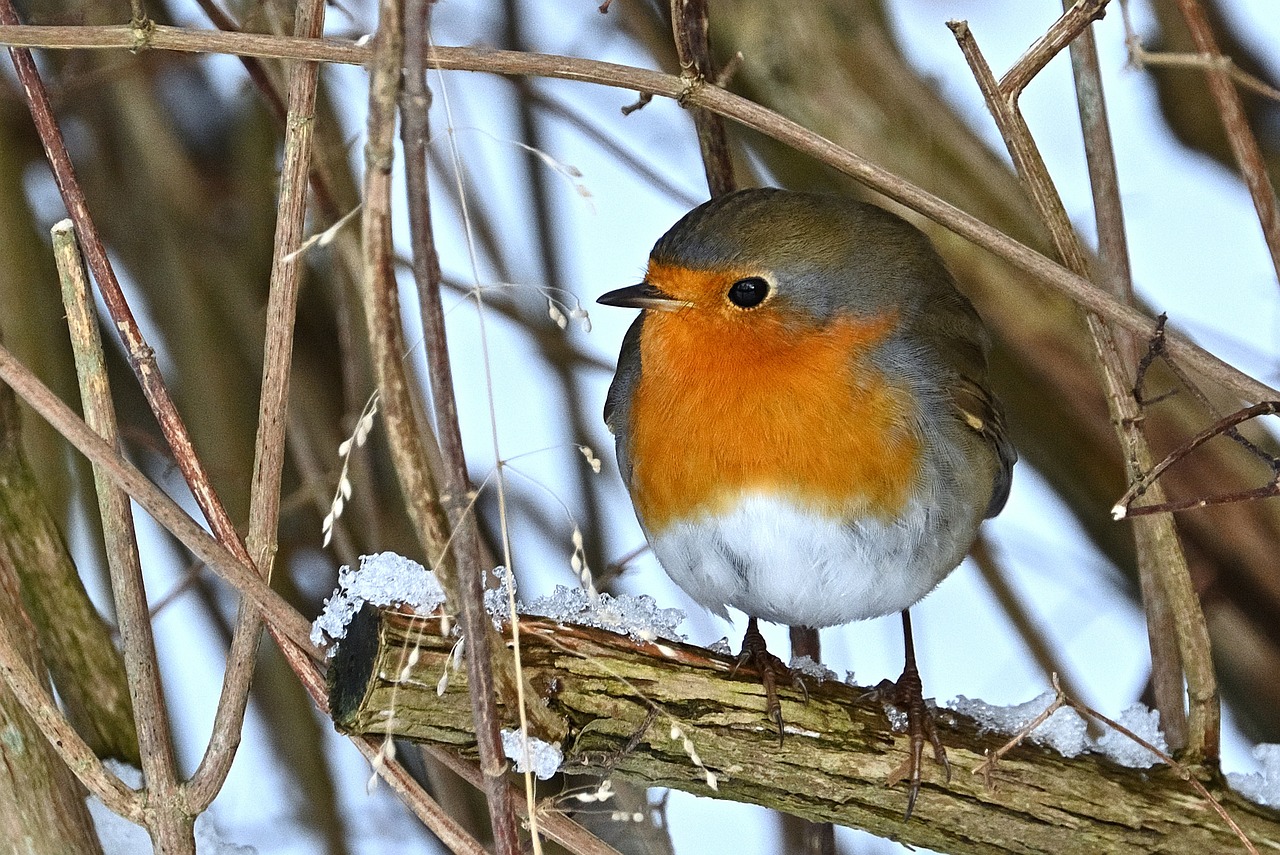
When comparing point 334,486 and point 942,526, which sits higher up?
point 334,486

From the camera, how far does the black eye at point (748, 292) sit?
234 cm

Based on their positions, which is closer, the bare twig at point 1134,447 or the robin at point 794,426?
the bare twig at point 1134,447

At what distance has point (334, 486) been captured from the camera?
307cm

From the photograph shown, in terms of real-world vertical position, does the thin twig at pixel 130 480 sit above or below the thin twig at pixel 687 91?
below

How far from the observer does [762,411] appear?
2271 millimetres

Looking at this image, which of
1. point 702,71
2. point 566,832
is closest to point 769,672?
point 566,832

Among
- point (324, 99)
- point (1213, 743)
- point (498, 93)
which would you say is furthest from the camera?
point (498, 93)

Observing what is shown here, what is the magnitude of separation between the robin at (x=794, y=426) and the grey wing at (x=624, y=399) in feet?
0.07

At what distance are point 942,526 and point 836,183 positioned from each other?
1283mm

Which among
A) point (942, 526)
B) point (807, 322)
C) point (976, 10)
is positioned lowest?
point (942, 526)

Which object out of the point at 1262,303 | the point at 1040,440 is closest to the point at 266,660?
the point at 1040,440

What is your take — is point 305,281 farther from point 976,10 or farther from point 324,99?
point 976,10

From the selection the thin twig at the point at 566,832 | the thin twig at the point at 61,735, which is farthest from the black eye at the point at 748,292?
the thin twig at the point at 61,735

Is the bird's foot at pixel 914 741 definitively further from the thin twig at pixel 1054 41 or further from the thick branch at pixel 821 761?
the thin twig at pixel 1054 41
